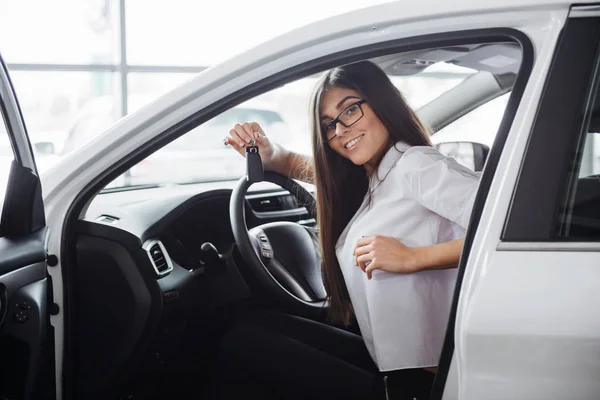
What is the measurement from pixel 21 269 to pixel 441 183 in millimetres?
887

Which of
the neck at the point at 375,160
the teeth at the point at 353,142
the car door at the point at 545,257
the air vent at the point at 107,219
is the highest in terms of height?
the teeth at the point at 353,142

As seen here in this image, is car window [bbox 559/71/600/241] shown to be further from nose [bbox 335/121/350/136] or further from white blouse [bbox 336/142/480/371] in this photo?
nose [bbox 335/121/350/136]

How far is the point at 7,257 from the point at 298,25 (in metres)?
0.73

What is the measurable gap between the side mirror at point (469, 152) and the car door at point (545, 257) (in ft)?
3.55

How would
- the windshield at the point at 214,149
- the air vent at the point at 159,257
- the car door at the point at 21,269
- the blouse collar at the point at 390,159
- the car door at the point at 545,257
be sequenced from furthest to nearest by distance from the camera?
the windshield at the point at 214,149
the air vent at the point at 159,257
the blouse collar at the point at 390,159
the car door at the point at 21,269
the car door at the point at 545,257

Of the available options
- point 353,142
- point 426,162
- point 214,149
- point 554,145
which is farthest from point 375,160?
point 214,149

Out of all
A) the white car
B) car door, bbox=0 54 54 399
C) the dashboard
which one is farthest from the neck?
car door, bbox=0 54 54 399

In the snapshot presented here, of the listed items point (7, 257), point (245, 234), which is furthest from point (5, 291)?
point (245, 234)

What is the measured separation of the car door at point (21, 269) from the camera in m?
1.29

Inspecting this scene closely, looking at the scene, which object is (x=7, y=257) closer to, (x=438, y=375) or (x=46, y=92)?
(x=438, y=375)

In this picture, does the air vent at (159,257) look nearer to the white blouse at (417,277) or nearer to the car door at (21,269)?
the car door at (21,269)

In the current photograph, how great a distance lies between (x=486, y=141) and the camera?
2.20m

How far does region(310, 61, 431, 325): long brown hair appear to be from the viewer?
1.64m

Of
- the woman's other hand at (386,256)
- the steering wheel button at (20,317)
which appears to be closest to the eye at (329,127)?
the woman's other hand at (386,256)
